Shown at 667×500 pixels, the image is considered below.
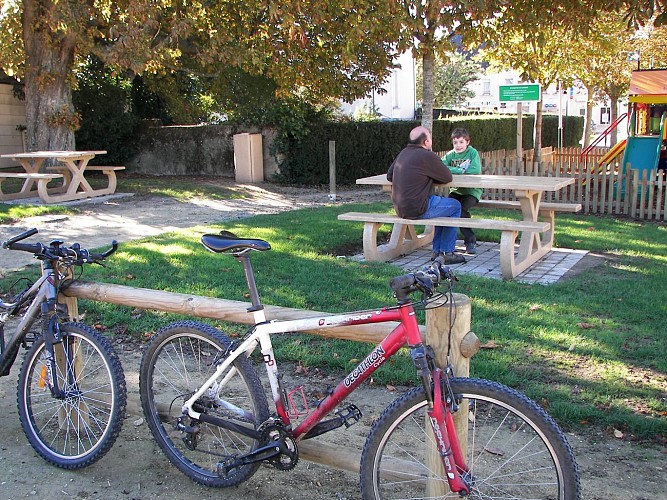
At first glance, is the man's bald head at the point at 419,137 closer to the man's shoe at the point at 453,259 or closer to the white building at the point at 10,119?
the man's shoe at the point at 453,259

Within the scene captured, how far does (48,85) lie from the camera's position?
1541 cm

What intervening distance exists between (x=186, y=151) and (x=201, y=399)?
687 inches

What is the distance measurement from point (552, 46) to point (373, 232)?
1202cm

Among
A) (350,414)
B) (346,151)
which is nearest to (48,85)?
(346,151)

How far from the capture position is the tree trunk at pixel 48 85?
594 inches

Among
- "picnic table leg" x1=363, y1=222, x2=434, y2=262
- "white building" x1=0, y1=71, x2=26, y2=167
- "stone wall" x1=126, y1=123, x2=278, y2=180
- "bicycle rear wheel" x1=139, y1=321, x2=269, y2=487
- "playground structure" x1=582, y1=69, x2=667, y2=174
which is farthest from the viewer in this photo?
"white building" x1=0, y1=71, x2=26, y2=167

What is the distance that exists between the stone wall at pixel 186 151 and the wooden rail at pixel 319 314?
604 inches

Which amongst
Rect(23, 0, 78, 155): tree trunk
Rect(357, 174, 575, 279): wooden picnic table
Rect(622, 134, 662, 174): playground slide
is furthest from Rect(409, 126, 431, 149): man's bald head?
Rect(23, 0, 78, 155): tree trunk

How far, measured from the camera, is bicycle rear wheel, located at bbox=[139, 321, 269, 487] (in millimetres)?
3277

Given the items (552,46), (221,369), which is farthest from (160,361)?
(552,46)

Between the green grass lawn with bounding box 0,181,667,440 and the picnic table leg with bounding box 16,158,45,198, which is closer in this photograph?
the green grass lawn with bounding box 0,181,667,440

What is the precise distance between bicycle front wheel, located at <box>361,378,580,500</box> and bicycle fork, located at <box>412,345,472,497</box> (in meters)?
0.04

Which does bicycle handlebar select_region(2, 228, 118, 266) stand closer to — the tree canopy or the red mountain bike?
the red mountain bike

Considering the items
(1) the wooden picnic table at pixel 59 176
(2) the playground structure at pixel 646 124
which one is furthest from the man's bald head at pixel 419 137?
(1) the wooden picnic table at pixel 59 176
